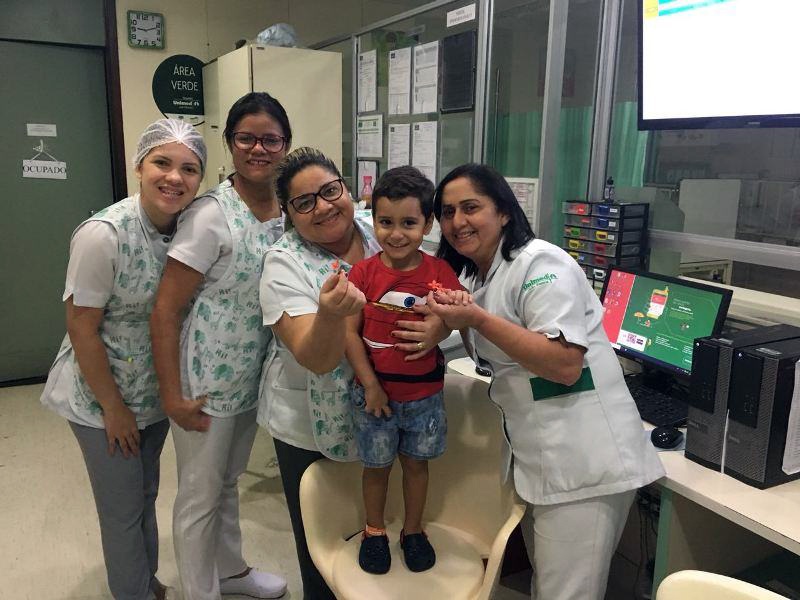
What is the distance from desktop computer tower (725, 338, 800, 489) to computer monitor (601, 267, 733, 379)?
13.3 inches

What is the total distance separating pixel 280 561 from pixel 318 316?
148 cm

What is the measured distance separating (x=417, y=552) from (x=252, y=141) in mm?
1103

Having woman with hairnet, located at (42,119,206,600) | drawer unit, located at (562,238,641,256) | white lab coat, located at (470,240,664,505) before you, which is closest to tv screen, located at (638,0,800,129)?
drawer unit, located at (562,238,641,256)

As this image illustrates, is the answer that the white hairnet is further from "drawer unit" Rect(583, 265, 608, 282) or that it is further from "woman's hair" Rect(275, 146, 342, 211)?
"drawer unit" Rect(583, 265, 608, 282)

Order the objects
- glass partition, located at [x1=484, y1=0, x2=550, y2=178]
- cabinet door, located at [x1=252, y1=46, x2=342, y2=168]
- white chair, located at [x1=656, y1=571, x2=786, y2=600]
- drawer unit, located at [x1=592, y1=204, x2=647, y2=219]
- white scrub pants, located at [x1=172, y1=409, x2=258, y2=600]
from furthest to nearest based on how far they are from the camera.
→ cabinet door, located at [x1=252, y1=46, x2=342, y2=168] < glass partition, located at [x1=484, y1=0, x2=550, y2=178] < drawer unit, located at [x1=592, y1=204, x2=647, y2=219] < white scrub pants, located at [x1=172, y1=409, x2=258, y2=600] < white chair, located at [x1=656, y1=571, x2=786, y2=600]

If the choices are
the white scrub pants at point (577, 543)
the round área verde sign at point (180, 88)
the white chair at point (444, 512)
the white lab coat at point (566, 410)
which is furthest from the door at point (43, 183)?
the white scrub pants at point (577, 543)

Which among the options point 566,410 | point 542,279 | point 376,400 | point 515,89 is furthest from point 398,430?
point 515,89

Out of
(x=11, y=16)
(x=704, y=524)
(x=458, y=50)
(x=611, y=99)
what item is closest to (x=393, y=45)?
(x=458, y=50)

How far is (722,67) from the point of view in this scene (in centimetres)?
189

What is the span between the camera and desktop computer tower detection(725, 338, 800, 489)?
4.43ft

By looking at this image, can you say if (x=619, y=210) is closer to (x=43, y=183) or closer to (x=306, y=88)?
(x=306, y=88)

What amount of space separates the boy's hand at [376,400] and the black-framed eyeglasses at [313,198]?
43 cm

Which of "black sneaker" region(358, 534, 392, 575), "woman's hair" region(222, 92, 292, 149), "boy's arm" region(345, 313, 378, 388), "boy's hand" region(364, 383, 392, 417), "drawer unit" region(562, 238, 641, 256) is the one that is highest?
"woman's hair" region(222, 92, 292, 149)

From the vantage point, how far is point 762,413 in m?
1.38
